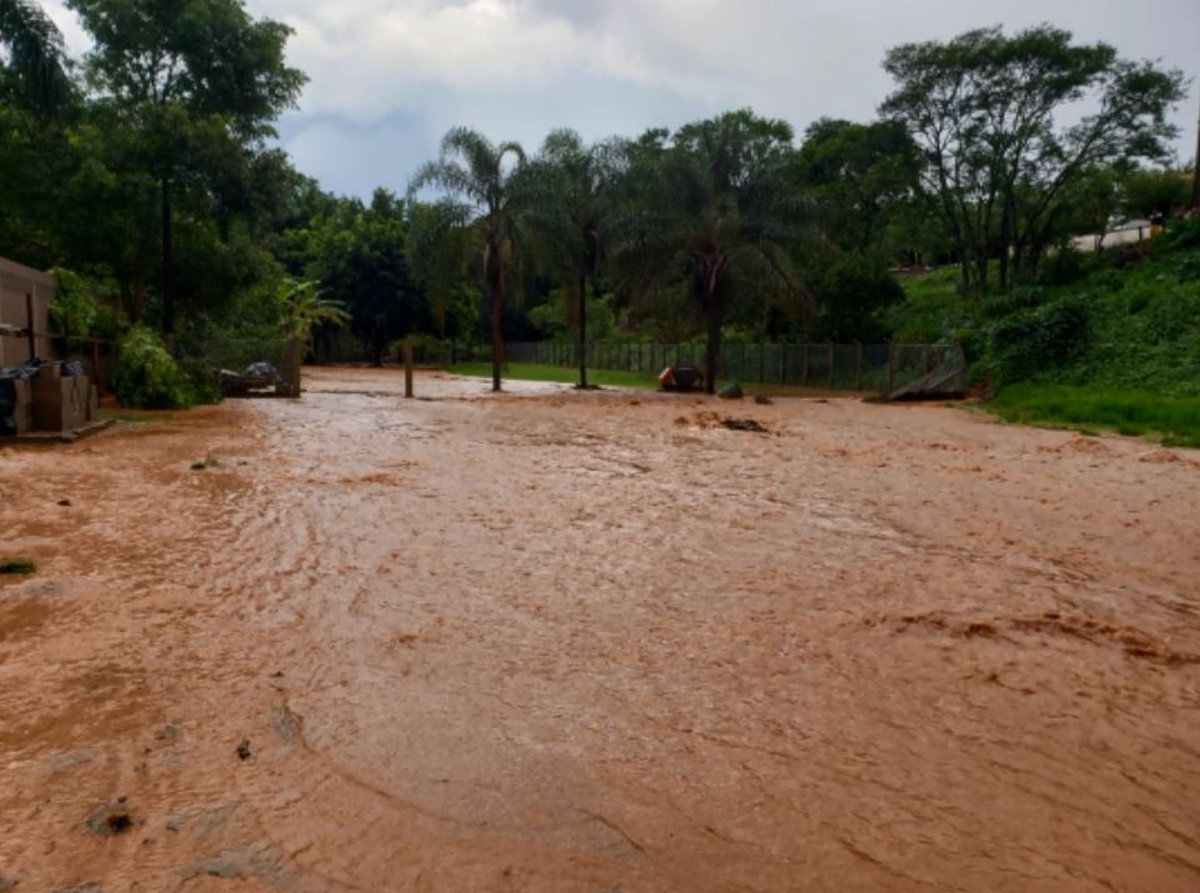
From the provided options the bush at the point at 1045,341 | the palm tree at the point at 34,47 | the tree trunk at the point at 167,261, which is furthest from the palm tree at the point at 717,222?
the palm tree at the point at 34,47

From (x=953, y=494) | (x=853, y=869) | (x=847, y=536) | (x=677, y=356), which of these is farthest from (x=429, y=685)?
(x=677, y=356)

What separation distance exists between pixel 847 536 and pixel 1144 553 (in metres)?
2.26

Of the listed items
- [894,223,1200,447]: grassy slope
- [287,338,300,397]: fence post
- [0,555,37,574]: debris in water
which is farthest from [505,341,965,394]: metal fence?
[0,555,37,574]: debris in water

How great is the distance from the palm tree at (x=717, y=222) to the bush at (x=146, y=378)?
15.3m

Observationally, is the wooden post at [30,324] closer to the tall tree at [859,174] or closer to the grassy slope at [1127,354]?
the grassy slope at [1127,354]

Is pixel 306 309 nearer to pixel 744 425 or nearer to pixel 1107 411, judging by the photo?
pixel 744 425

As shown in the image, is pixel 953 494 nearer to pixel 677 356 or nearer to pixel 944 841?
pixel 944 841

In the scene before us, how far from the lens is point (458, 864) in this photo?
284cm

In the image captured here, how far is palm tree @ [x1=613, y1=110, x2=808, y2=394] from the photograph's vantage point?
29.7m

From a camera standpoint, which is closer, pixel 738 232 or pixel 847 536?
pixel 847 536

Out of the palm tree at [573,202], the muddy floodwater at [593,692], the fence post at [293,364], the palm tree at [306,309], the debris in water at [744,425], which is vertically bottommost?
the muddy floodwater at [593,692]

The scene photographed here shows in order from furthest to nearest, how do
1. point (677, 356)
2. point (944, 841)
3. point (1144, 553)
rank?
point (677, 356) → point (1144, 553) → point (944, 841)

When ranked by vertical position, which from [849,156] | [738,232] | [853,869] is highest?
[849,156]

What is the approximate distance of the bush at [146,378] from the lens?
64.7 ft
